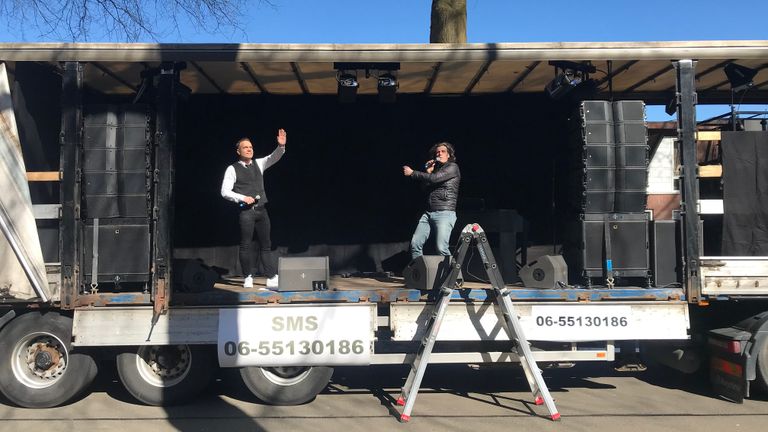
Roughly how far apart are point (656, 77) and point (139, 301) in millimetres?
6356

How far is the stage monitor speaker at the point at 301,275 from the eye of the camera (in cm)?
564

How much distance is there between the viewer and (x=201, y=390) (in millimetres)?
5578

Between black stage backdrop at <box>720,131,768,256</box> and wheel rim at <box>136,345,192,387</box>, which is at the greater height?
black stage backdrop at <box>720,131,768,256</box>

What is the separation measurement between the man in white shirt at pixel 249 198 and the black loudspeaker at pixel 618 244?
3.27 meters

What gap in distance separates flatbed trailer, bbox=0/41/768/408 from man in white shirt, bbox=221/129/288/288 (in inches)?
28.3

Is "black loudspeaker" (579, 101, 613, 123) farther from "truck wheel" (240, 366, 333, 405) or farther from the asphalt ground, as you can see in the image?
"truck wheel" (240, 366, 333, 405)

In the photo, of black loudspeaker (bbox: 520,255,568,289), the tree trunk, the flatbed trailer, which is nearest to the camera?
the flatbed trailer

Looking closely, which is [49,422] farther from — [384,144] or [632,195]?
[632,195]

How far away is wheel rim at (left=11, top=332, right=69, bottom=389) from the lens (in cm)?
539

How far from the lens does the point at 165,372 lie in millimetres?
5555

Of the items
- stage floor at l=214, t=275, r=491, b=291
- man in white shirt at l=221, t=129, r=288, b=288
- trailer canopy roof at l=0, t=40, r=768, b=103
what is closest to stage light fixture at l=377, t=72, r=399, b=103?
trailer canopy roof at l=0, t=40, r=768, b=103

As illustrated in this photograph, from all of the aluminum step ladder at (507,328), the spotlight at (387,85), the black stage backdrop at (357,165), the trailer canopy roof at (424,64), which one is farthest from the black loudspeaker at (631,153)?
the spotlight at (387,85)

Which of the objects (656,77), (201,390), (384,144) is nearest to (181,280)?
(201,390)

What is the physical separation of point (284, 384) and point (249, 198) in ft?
6.48
